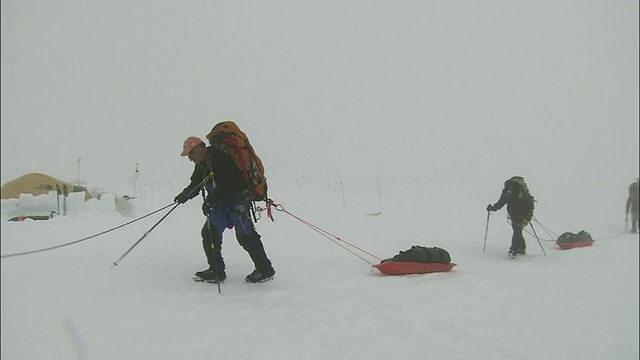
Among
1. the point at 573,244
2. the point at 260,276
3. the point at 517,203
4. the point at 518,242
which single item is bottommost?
the point at 573,244

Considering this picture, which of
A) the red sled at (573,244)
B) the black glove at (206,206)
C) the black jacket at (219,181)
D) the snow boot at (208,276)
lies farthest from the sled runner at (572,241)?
the black glove at (206,206)

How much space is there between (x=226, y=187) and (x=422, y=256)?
8.44ft

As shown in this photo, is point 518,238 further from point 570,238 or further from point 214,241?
point 214,241

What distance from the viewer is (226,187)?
3.49m

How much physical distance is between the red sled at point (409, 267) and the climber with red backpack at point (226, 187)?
146 centimetres

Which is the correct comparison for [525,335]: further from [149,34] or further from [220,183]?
[149,34]

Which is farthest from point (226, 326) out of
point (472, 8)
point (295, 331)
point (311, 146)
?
point (472, 8)

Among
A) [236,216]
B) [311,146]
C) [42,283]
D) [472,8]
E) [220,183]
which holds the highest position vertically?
[472,8]

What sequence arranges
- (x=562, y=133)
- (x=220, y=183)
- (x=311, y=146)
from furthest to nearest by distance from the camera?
1. (x=562, y=133)
2. (x=311, y=146)
3. (x=220, y=183)

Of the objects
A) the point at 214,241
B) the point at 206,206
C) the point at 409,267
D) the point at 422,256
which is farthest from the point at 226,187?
the point at 422,256

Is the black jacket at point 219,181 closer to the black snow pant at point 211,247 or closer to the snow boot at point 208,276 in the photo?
the black snow pant at point 211,247

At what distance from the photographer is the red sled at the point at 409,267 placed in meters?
4.23

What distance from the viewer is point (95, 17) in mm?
3803

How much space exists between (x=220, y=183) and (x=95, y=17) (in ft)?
7.66
